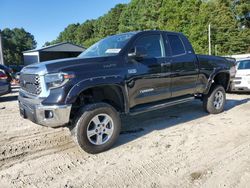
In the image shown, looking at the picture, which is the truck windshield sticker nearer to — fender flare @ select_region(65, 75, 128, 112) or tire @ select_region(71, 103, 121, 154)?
fender flare @ select_region(65, 75, 128, 112)

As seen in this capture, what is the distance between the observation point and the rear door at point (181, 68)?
5.98 meters

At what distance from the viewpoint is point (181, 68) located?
6113 mm

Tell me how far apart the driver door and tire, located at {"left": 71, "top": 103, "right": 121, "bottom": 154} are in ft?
1.81

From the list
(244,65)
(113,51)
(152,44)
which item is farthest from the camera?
(244,65)

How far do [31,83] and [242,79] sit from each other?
827cm

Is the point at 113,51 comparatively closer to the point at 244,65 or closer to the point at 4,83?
the point at 4,83

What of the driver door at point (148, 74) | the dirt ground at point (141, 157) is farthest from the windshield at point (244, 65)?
the driver door at point (148, 74)

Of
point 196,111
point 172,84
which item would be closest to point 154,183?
point 172,84

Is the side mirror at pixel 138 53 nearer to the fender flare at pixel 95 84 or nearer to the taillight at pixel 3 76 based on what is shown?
the fender flare at pixel 95 84

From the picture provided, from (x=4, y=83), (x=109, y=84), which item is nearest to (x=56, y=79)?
(x=109, y=84)

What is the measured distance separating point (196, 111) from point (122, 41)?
11.0 feet

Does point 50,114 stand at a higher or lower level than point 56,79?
lower

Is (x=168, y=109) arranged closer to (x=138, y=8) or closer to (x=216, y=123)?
(x=216, y=123)

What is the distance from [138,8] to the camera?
219 ft
